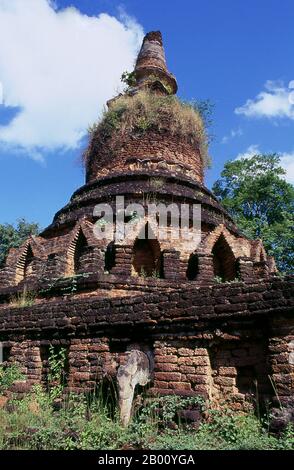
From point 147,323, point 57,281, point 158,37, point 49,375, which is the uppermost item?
point 158,37

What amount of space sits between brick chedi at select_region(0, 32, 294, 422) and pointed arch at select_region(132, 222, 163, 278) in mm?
21

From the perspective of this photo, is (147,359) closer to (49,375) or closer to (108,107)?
(49,375)

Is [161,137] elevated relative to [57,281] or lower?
elevated

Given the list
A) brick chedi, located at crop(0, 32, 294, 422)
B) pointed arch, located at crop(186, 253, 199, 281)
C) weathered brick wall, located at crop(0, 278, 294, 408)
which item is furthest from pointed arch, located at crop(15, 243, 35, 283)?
weathered brick wall, located at crop(0, 278, 294, 408)

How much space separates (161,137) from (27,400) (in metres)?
7.42

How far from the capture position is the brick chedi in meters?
4.51

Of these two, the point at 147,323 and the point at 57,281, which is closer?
the point at 147,323

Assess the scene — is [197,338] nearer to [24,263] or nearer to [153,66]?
[24,263]

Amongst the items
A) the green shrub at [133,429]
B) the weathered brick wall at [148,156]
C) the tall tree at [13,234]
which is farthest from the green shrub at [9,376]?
the tall tree at [13,234]

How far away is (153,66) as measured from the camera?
13.9 meters

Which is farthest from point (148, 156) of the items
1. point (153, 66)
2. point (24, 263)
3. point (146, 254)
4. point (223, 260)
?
point (153, 66)

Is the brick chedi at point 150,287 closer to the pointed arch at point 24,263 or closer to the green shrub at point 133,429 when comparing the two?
the pointed arch at point 24,263

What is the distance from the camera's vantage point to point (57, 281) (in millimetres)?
7652
